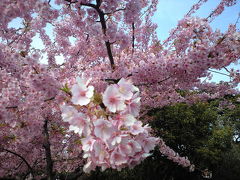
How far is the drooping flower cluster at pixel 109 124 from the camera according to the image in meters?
1.53

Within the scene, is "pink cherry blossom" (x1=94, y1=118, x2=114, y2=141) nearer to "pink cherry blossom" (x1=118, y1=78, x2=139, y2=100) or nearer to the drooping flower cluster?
the drooping flower cluster

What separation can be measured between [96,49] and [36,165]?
14.6 ft

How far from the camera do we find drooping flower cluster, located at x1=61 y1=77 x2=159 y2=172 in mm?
1534

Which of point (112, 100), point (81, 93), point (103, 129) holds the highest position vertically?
point (81, 93)

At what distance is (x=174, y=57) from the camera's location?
3.97 metres

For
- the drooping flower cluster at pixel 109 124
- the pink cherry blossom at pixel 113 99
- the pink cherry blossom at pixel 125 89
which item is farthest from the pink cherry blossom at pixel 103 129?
the pink cherry blossom at pixel 125 89

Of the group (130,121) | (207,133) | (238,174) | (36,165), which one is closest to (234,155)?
(238,174)

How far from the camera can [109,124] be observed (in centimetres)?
151

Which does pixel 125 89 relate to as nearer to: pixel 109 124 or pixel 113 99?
pixel 113 99

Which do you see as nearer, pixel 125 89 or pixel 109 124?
pixel 109 124

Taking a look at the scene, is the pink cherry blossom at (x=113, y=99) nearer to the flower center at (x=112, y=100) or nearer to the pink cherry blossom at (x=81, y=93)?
the flower center at (x=112, y=100)

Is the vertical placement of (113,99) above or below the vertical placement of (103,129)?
above

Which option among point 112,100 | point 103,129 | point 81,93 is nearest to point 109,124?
point 103,129

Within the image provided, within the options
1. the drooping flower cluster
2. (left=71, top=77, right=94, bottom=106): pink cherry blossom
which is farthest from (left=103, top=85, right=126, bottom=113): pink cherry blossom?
(left=71, top=77, right=94, bottom=106): pink cherry blossom
